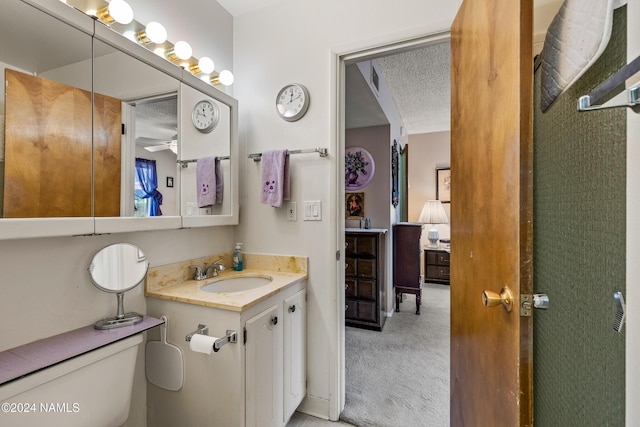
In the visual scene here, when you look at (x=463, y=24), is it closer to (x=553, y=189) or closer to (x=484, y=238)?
(x=553, y=189)

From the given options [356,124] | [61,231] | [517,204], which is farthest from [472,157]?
[356,124]

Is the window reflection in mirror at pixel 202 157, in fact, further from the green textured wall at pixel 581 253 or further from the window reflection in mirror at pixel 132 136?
the green textured wall at pixel 581 253

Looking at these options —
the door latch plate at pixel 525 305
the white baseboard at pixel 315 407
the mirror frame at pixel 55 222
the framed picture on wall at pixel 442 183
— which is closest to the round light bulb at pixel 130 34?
the mirror frame at pixel 55 222

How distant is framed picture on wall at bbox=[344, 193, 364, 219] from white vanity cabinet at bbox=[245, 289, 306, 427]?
6.21 ft

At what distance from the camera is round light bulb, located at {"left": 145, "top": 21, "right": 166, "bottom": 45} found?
4.35 ft

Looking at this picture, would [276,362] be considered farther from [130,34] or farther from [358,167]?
[358,167]

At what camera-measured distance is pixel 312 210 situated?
5.59ft

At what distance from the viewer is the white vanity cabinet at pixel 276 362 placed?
1235 millimetres

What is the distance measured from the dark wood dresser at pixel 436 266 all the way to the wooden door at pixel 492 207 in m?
3.24

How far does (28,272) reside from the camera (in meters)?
0.99

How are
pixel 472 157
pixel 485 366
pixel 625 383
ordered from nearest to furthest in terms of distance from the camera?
pixel 625 383 < pixel 485 366 < pixel 472 157

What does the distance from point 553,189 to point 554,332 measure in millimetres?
468

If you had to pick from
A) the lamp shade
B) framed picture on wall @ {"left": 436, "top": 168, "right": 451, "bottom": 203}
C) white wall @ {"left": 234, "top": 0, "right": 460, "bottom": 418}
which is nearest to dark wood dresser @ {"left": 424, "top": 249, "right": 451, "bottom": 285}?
the lamp shade

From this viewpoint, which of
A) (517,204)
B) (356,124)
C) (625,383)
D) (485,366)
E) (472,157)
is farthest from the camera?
(356,124)
